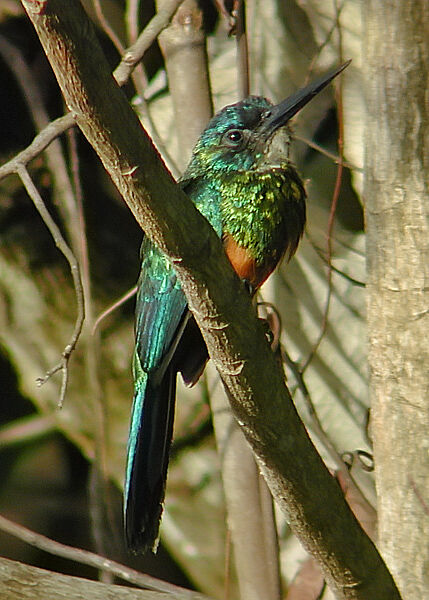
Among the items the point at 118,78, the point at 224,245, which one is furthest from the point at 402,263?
the point at 118,78

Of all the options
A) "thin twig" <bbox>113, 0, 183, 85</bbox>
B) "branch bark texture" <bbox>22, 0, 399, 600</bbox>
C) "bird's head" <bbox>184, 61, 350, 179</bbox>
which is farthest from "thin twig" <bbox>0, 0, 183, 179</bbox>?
"branch bark texture" <bbox>22, 0, 399, 600</bbox>

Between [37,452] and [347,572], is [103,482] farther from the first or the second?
[347,572]

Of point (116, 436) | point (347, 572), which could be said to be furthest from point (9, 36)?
point (347, 572)

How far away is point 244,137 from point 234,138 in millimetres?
22

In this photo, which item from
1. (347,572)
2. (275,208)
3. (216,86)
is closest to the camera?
(347,572)

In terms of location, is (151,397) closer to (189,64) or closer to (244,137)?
(244,137)

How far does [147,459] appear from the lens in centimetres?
176

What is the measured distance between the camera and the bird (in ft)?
5.77

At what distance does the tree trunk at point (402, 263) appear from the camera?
66.7 inches

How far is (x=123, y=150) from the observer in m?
0.97

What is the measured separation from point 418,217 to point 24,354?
5.17ft

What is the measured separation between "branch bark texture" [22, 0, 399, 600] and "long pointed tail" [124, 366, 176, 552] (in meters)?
0.38

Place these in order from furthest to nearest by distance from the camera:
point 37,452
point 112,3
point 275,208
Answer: point 37,452
point 112,3
point 275,208

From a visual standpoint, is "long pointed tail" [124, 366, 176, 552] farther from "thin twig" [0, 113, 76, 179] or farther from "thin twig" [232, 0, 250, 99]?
"thin twig" [232, 0, 250, 99]
